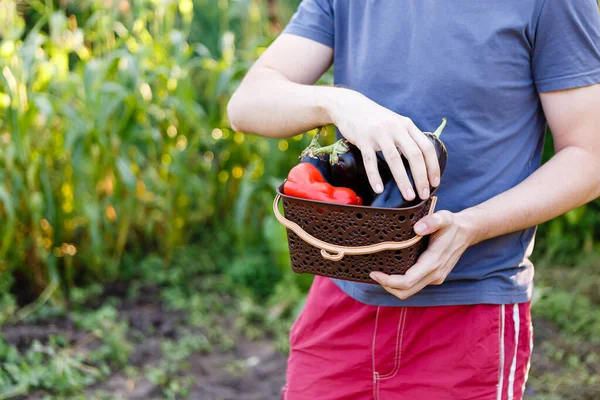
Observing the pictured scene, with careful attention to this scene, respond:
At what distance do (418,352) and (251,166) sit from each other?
87.3 inches

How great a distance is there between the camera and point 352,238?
1.01m

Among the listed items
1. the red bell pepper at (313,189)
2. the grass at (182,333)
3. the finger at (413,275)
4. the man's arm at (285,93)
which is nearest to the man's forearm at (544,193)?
the finger at (413,275)

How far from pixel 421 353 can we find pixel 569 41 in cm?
59

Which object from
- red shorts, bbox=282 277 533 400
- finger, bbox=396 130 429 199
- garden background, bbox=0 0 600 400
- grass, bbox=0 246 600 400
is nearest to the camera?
finger, bbox=396 130 429 199

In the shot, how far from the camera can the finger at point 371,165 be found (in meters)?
0.98

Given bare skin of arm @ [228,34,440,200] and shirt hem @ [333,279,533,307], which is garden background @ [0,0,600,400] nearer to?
shirt hem @ [333,279,533,307]

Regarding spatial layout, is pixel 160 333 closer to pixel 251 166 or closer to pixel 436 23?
pixel 251 166

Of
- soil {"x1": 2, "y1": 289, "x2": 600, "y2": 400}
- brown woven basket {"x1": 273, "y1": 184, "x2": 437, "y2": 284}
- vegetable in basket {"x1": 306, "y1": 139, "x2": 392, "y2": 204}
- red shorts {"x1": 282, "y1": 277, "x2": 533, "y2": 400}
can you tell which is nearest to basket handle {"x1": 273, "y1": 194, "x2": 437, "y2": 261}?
brown woven basket {"x1": 273, "y1": 184, "x2": 437, "y2": 284}

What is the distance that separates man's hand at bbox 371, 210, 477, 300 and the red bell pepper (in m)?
0.13

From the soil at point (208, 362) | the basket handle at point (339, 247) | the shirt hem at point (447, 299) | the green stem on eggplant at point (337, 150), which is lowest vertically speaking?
the soil at point (208, 362)

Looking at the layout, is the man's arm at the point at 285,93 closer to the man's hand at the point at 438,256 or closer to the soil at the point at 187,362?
the man's hand at the point at 438,256

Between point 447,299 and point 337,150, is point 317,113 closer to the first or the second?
point 337,150

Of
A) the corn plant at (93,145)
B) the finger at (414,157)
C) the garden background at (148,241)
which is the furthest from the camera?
the corn plant at (93,145)

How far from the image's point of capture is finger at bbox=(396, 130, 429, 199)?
38.0 inches
